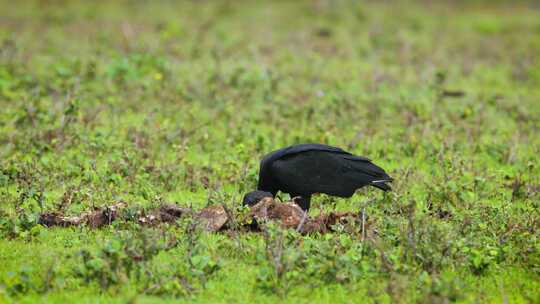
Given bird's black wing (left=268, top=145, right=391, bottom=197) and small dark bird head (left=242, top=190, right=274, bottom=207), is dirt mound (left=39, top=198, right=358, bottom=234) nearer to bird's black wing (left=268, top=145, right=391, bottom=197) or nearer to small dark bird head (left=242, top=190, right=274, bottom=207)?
small dark bird head (left=242, top=190, right=274, bottom=207)

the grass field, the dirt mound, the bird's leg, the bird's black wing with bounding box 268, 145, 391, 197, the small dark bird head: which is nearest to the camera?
the grass field

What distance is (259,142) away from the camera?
24.5ft

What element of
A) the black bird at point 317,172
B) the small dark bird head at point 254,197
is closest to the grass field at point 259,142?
the small dark bird head at point 254,197

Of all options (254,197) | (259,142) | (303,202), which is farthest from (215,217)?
(259,142)

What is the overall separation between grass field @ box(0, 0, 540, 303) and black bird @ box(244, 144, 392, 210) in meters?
0.21

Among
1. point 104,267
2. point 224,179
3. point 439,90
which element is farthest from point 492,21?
point 104,267

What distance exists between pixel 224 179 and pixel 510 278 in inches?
105

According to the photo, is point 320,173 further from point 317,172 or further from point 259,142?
point 259,142

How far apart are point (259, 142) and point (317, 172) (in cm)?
200

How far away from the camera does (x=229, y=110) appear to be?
8.66m

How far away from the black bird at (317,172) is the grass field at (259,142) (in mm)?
212

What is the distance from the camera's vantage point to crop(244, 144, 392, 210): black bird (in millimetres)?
5488

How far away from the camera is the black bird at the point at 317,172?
18.0 ft

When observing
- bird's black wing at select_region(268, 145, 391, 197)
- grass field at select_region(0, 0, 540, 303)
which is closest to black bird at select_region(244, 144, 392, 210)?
bird's black wing at select_region(268, 145, 391, 197)
